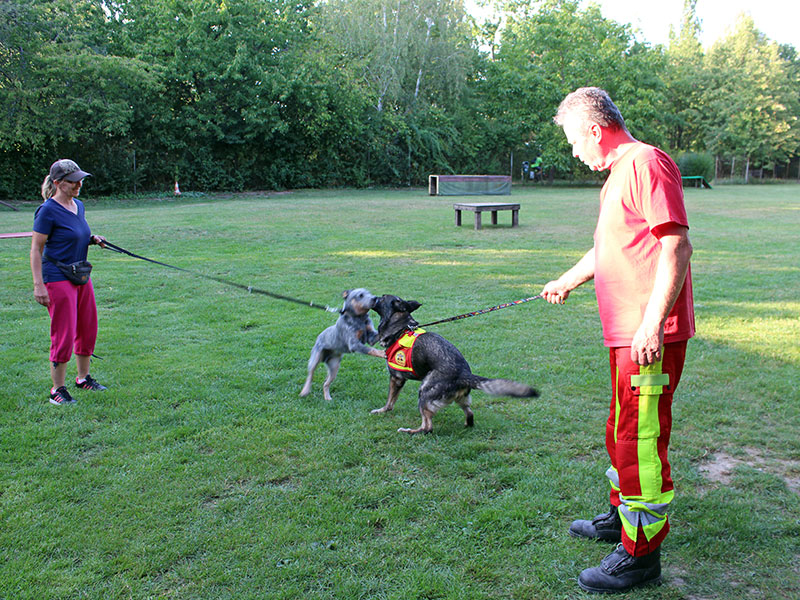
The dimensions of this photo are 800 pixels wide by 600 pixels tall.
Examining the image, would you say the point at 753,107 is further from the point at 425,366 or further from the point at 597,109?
the point at 597,109

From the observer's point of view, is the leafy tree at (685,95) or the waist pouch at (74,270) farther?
the leafy tree at (685,95)

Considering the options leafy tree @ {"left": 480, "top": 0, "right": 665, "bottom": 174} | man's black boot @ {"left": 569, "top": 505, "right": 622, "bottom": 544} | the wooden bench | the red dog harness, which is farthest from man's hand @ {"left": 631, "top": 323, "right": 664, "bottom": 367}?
leafy tree @ {"left": 480, "top": 0, "right": 665, "bottom": 174}

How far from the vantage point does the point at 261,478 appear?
11.9 ft

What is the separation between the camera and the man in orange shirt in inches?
93.0

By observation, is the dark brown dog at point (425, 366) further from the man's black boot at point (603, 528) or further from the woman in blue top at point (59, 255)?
the woman in blue top at point (59, 255)

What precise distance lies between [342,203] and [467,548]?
22.1m

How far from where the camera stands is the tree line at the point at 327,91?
2512cm

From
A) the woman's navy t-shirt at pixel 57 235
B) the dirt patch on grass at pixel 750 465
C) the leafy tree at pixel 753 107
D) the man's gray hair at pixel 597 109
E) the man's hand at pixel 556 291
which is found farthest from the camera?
the leafy tree at pixel 753 107

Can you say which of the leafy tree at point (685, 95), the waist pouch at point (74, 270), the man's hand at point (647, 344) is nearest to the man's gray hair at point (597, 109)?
the man's hand at point (647, 344)

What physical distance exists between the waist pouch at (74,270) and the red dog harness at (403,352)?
2.46 meters

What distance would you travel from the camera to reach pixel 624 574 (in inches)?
104

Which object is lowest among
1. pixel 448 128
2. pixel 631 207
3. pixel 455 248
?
pixel 455 248

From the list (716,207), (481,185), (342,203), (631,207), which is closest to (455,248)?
(631,207)

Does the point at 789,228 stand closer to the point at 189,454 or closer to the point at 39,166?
the point at 189,454
